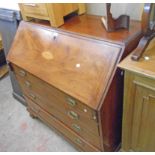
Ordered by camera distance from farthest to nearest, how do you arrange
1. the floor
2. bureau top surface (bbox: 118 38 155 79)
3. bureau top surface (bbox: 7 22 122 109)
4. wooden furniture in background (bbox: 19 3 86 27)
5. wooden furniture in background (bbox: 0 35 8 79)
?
wooden furniture in background (bbox: 0 35 8 79) → the floor → wooden furniture in background (bbox: 19 3 86 27) → bureau top surface (bbox: 7 22 122 109) → bureau top surface (bbox: 118 38 155 79)

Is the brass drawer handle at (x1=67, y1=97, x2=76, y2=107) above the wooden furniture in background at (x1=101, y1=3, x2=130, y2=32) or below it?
below

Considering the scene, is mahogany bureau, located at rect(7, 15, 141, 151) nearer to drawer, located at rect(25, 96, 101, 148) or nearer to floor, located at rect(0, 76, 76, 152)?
drawer, located at rect(25, 96, 101, 148)

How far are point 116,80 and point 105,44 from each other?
202 millimetres

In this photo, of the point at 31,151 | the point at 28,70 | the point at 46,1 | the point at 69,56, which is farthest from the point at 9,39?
the point at 31,151

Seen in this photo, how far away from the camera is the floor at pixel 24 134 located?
1633 mm

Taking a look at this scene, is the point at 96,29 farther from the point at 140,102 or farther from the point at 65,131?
the point at 65,131

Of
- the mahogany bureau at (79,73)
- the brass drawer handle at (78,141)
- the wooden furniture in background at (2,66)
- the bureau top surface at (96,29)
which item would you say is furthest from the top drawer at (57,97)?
the wooden furniture in background at (2,66)

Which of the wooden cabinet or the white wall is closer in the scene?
the wooden cabinet

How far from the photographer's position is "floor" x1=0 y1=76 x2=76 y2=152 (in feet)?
5.36

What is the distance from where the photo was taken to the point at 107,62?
3.30 ft

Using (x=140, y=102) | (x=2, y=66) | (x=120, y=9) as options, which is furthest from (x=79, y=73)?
(x=2, y=66)

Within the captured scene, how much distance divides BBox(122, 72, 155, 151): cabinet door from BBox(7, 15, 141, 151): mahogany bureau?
0.28 ft

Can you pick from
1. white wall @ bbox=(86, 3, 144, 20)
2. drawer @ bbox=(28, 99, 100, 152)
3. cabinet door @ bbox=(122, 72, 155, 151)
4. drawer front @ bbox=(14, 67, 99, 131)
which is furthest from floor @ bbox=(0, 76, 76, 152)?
white wall @ bbox=(86, 3, 144, 20)

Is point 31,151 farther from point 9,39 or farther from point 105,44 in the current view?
point 105,44
